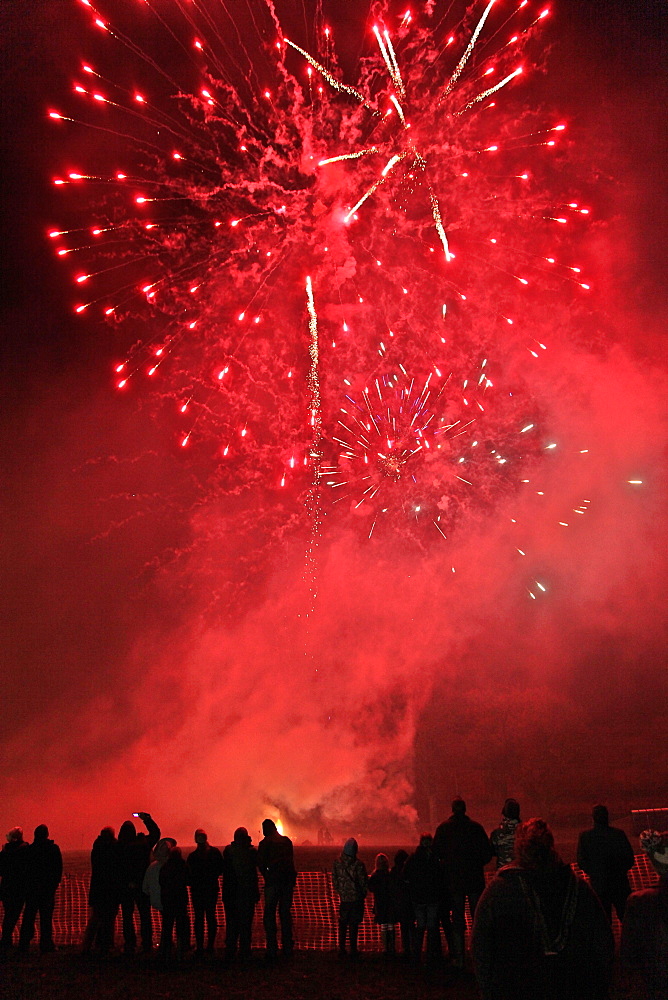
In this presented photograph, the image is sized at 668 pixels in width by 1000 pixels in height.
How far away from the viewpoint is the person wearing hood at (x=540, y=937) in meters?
2.71

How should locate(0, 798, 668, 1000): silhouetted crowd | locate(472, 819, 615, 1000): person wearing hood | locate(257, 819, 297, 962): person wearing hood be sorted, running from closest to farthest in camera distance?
locate(472, 819, 615, 1000): person wearing hood < locate(0, 798, 668, 1000): silhouetted crowd < locate(257, 819, 297, 962): person wearing hood

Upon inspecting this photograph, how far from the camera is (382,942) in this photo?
688cm

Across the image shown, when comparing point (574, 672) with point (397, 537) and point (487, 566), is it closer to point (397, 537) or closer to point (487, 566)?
point (487, 566)

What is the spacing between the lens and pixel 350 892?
21.9 feet

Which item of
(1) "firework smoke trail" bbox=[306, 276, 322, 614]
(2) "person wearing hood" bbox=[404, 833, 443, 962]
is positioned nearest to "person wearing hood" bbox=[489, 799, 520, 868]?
(2) "person wearing hood" bbox=[404, 833, 443, 962]

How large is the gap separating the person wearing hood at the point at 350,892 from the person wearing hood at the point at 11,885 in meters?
2.89

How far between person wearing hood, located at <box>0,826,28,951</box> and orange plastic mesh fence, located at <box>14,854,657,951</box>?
978mm

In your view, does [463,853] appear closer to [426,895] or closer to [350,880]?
[426,895]

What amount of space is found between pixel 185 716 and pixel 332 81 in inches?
623

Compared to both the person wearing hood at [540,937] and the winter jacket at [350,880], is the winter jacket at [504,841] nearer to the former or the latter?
the winter jacket at [350,880]

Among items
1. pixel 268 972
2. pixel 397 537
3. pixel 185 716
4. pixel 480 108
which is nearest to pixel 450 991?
pixel 268 972

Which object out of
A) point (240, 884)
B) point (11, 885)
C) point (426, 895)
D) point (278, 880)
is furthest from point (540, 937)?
point (11, 885)

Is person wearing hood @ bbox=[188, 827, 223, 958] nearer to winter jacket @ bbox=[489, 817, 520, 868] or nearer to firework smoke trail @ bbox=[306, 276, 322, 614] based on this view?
winter jacket @ bbox=[489, 817, 520, 868]

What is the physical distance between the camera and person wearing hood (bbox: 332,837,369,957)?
6.68 m
